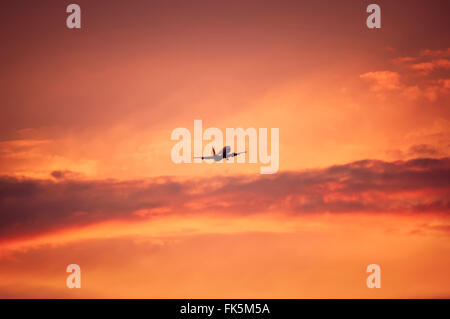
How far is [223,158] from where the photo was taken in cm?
18175
